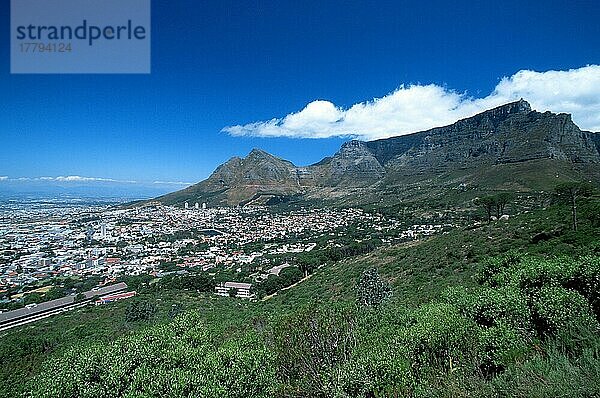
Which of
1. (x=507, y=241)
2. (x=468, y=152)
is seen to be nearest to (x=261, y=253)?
(x=507, y=241)

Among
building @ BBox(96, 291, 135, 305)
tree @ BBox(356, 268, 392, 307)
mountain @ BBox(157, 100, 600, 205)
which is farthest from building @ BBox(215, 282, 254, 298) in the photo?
mountain @ BBox(157, 100, 600, 205)

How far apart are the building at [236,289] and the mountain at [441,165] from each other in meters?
62.2

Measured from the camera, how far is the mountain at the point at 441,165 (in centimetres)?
8562

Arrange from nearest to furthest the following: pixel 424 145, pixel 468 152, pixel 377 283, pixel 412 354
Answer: pixel 412 354 < pixel 377 283 < pixel 468 152 < pixel 424 145

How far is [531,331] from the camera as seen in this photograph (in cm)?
690

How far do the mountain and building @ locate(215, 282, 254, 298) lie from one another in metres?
62.2

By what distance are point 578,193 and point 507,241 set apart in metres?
7.08

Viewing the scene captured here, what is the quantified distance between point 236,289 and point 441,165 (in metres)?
112

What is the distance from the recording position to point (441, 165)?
128500 mm

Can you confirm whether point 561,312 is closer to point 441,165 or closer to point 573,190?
point 573,190

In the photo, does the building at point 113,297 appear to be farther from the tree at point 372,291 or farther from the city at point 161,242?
the tree at point 372,291

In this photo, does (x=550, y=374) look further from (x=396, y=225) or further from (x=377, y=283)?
(x=396, y=225)

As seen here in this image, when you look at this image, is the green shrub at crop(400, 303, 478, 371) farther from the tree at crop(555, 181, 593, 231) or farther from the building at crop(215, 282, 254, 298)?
the building at crop(215, 282, 254, 298)

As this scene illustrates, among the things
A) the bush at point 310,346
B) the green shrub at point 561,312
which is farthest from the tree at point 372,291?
the green shrub at point 561,312
